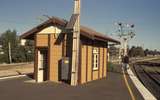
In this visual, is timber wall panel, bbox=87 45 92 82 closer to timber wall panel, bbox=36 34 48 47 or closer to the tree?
timber wall panel, bbox=36 34 48 47

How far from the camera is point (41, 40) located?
21141mm

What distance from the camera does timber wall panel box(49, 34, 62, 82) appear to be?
20.5m

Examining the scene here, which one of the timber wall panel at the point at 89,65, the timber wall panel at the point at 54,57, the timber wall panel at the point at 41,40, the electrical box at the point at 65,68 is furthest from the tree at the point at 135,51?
the electrical box at the point at 65,68

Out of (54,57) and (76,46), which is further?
(54,57)

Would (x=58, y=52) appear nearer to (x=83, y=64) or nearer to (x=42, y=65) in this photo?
(x=83, y=64)

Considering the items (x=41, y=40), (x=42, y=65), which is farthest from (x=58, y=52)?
(x=42, y=65)

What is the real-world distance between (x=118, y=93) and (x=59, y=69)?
5.30m

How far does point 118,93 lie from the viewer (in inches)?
644

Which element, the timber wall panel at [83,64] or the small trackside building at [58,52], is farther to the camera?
the timber wall panel at [83,64]

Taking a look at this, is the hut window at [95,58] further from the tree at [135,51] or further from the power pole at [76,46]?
the tree at [135,51]

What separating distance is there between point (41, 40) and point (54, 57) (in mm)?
1465

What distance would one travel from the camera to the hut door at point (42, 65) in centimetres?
2158

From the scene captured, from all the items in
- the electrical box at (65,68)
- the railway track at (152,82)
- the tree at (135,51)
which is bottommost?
the railway track at (152,82)

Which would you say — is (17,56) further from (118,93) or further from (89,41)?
(118,93)
